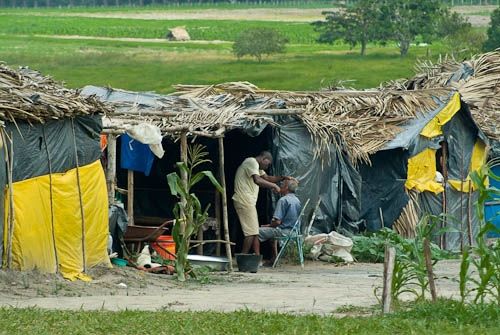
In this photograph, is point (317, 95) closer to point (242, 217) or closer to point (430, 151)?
point (430, 151)

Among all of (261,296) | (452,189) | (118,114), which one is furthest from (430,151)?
(261,296)

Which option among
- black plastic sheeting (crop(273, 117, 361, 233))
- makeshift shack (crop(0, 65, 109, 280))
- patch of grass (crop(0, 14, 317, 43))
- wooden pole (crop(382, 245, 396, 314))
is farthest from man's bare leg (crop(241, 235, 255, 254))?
patch of grass (crop(0, 14, 317, 43))

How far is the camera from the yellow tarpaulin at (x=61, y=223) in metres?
15.3

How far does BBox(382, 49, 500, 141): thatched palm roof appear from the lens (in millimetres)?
24969

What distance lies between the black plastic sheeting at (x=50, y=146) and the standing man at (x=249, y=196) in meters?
3.20

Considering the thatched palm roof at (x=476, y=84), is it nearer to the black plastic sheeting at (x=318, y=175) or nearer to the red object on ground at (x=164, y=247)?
the black plastic sheeting at (x=318, y=175)

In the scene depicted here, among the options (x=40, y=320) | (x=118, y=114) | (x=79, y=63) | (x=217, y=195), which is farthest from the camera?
(x=79, y=63)

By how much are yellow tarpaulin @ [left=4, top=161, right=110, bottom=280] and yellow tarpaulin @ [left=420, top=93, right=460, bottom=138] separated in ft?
25.1

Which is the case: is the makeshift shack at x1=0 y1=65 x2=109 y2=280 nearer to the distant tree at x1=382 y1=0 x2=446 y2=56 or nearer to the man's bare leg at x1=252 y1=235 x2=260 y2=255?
the man's bare leg at x1=252 y1=235 x2=260 y2=255

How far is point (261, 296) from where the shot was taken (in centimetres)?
1462

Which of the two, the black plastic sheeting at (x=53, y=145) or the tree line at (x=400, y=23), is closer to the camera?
the black plastic sheeting at (x=53, y=145)

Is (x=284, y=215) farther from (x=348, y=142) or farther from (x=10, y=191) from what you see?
(x=10, y=191)

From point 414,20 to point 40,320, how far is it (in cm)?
6605

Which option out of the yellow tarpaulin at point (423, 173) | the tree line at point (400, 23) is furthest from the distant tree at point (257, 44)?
the yellow tarpaulin at point (423, 173)
